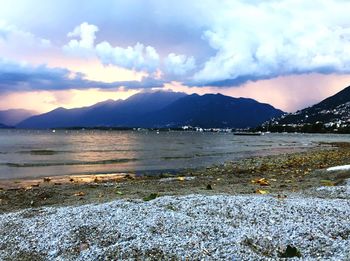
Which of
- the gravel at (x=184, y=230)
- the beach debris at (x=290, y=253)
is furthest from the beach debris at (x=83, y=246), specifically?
the beach debris at (x=290, y=253)

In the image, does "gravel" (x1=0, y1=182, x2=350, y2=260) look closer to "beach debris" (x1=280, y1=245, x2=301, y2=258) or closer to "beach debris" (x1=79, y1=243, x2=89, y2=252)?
"beach debris" (x1=79, y1=243, x2=89, y2=252)

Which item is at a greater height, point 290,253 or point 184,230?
point 184,230

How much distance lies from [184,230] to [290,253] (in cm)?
295

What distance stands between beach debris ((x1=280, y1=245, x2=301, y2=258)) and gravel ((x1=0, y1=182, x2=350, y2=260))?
6.9 inches

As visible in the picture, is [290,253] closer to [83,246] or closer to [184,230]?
[184,230]

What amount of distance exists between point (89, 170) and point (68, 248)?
28666 millimetres

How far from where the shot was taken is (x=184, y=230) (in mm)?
11219

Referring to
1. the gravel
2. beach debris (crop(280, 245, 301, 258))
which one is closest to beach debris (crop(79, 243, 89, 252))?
the gravel

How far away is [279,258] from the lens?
969 cm

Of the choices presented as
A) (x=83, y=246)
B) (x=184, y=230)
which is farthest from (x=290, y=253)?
(x=83, y=246)

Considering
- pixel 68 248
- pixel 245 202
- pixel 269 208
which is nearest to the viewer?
pixel 68 248

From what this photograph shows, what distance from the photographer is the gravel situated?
1012cm

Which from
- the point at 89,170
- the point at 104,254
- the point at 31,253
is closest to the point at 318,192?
the point at 104,254

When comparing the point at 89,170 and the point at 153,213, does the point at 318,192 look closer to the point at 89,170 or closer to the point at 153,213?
the point at 153,213
